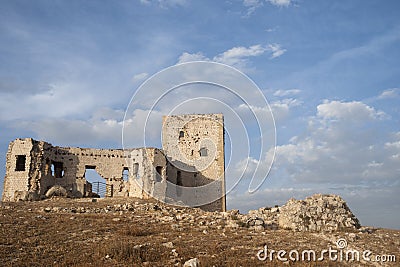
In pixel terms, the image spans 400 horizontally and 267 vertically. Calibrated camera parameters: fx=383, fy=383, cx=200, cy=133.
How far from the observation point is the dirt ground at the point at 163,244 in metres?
9.59

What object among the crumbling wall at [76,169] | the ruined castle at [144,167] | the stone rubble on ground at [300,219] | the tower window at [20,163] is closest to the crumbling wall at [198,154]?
the ruined castle at [144,167]

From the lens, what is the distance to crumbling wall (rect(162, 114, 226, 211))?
32438 millimetres

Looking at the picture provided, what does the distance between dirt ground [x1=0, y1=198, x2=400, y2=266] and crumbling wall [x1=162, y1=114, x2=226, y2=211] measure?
15848mm

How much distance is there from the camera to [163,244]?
1125 cm

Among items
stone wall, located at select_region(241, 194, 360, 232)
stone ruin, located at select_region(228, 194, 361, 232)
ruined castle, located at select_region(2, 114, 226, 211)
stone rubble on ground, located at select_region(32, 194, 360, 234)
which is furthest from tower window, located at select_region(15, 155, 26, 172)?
stone wall, located at select_region(241, 194, 360, 232)

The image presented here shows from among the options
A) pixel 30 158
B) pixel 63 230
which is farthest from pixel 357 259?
pixel 30 158

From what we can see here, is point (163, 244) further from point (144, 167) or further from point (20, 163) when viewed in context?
point (20, 163)

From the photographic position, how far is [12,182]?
83.1ft

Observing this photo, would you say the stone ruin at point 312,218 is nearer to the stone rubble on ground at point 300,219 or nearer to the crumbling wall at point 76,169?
the stone rubble on ground at point 300,219

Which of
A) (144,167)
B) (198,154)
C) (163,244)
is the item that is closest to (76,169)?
(144,167)

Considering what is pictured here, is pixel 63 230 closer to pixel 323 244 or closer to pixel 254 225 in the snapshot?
pixel 254 225

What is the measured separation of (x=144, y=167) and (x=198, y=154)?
714cm

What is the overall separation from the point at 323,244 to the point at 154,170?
1664 cm

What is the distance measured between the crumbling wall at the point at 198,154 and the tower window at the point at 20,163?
36.4 feet
